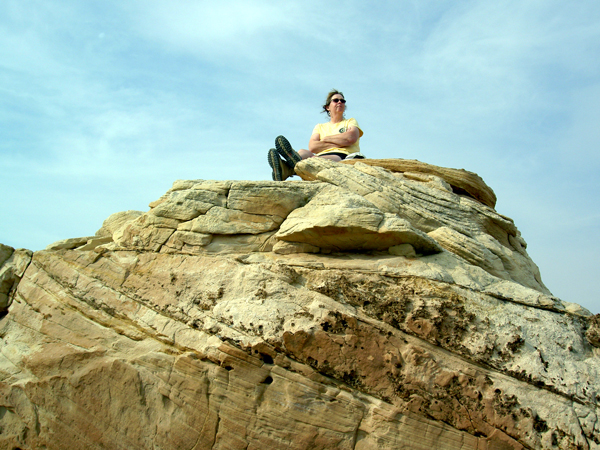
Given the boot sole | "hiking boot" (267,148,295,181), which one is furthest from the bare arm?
the boot sole

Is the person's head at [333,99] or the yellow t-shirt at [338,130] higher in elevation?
the person's head at [333,99]

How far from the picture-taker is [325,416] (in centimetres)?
511

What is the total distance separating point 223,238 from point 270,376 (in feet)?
7.51

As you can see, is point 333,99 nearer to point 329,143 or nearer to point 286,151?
point 329,143

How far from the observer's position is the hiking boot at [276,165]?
929cm

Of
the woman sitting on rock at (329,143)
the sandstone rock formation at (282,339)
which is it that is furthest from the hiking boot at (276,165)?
the sandstone rock formation at (282,339)

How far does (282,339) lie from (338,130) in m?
5.87

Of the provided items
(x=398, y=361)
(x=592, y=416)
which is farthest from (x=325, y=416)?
(x=592, y=416)

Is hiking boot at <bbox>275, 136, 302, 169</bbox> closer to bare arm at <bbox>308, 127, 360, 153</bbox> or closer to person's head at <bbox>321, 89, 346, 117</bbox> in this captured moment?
bare arm at <bbox>308, 127, 360, 153</bbox>

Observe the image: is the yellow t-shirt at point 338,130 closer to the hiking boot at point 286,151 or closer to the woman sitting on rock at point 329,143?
the woman sitting on rock at point 329,143

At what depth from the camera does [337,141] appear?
32.3ft

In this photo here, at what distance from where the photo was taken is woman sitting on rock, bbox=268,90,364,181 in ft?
30.6

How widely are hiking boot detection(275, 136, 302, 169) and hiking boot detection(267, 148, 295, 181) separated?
0.37ft

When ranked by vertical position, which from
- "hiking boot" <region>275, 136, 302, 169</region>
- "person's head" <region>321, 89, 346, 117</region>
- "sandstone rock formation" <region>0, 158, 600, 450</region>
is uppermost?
"person's head" <region>321, 89, 346, 117</region>
